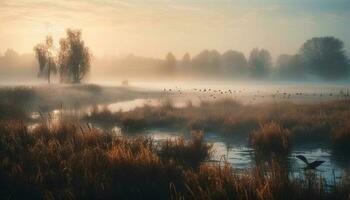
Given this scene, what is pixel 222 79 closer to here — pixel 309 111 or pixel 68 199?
pixel 309 111

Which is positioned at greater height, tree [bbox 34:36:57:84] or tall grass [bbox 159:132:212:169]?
tree [bbox 34:36:57:84]

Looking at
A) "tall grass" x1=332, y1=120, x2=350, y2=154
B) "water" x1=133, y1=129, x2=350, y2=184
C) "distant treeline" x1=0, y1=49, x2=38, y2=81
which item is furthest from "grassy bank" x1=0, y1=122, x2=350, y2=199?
"distant treeline" x1=0, y1=49, x2=38, y2=81

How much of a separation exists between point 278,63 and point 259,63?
1077cm

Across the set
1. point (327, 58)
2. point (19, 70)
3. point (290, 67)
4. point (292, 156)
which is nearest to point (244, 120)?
point (292, 156)

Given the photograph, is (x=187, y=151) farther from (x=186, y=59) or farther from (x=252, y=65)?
(x=186, y=59)

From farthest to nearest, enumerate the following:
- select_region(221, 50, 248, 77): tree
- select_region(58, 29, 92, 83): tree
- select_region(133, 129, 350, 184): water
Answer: select_region(221, 50, 248, 77): tree, select_region(58, 29, 92, 83): tree, select_region(133, 129, 350, 184): water

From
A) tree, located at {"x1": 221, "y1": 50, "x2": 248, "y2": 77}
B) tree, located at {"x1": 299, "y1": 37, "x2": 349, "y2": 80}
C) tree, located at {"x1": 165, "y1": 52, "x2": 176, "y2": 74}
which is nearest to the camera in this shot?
tree, located at {"x1": 299, "y1": 37, "x2": 349, "y2": 80}

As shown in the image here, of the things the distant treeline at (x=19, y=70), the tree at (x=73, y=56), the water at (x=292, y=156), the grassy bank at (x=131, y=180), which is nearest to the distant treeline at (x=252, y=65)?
the distant treeline at (x=19, y=70)

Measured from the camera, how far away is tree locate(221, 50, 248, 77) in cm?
14975

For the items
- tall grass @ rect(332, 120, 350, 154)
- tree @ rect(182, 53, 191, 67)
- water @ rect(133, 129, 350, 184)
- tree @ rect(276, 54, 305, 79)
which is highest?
tree @ rect(182, 53, 191, 67)

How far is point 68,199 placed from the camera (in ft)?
32.1

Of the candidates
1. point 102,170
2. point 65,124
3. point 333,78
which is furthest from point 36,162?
point 333,78

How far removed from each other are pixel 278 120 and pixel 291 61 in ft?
353

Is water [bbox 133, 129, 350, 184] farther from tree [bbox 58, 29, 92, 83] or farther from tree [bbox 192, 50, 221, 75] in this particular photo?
tree [bbox 192, 50, 221, 75]
